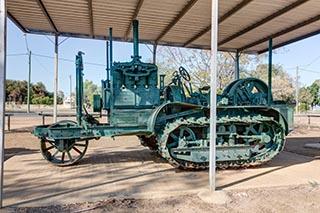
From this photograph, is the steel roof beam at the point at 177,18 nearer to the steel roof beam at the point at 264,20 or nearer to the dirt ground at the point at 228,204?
the steel roof beam at the point at 264,20

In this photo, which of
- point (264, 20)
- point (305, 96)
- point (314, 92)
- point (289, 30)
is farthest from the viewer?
point (314, 92)

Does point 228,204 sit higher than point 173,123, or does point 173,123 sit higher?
point 173,123

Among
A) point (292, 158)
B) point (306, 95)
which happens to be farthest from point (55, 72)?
point (306, 95)

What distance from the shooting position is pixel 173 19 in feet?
25.3

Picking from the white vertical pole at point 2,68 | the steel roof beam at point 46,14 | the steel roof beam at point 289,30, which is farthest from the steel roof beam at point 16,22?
the steel roof beam at point 289,30

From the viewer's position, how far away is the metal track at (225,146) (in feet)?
19.6

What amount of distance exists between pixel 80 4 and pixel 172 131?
3583mm

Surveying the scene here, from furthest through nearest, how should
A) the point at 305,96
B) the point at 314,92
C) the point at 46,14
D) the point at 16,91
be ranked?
the point at 314,92 → the point at 305,96 → the point at 16,91 → the point at 46,14

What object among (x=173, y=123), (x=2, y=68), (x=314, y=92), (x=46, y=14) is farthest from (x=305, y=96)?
(x=2, y=68)

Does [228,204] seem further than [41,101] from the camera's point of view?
No

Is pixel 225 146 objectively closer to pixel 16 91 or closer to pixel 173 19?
pixel 173 19

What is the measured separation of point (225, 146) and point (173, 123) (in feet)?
4.10

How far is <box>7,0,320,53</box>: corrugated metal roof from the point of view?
6.62 m

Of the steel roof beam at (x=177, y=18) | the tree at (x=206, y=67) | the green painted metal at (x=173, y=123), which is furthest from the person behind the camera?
the tree at (x=206, y=67)
